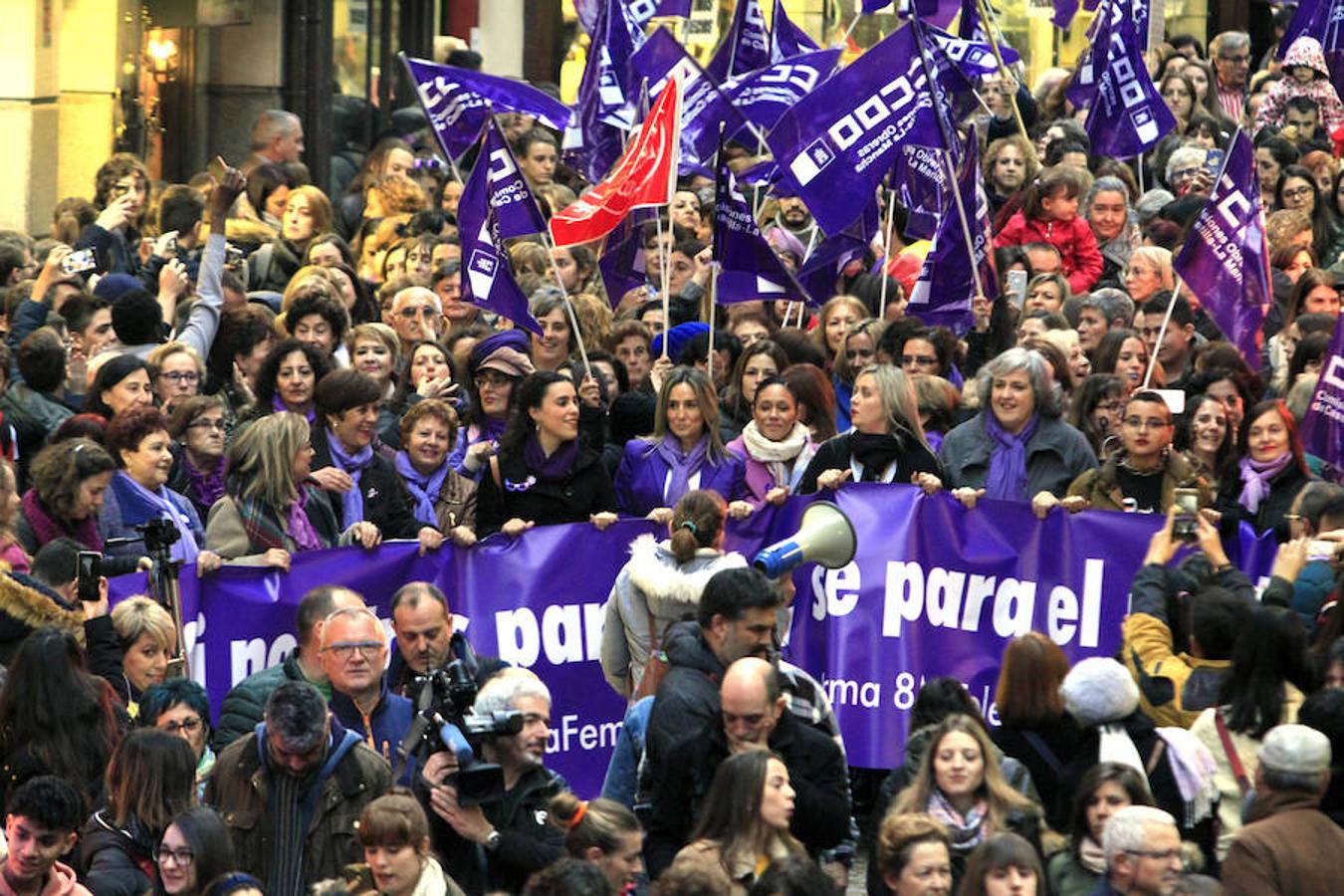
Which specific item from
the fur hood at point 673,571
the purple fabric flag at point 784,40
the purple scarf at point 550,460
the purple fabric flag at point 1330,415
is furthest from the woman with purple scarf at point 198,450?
the purple fabric flag at point 784,40

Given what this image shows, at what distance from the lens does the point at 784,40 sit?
19844mm

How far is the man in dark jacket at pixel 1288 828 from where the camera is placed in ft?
27.0

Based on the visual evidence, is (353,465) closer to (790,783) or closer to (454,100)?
(790,783)

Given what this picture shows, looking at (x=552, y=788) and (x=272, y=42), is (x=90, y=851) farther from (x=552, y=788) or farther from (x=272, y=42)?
(x=272, y=42)

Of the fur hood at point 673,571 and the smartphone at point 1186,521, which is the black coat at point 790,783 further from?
the smartphone at point 1186,521

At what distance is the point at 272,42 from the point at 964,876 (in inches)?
662

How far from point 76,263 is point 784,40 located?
682cm

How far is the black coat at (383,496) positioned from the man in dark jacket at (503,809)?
290 cm

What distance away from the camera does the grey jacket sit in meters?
12.0

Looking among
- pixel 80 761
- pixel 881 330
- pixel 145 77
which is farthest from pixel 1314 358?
pixel 145 77

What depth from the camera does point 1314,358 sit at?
13.4 m

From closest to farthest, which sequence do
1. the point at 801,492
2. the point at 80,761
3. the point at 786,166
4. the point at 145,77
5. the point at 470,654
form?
the point at 80,761 < the point at 470,654 < the point at 801,492 < the point at 786,166 < the point at 145,77

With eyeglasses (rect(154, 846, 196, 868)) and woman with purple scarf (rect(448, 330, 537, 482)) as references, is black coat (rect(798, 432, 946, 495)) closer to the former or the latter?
woman with purple scarf (rect(448, 330, 537, 482))

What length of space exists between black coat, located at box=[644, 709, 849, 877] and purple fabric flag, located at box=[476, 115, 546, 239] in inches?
237
